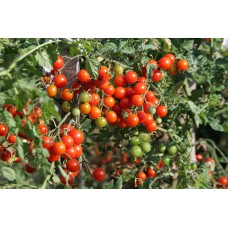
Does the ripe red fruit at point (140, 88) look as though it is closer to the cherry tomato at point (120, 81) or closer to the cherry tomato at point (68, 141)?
the cherry tomato at point (120, 81)

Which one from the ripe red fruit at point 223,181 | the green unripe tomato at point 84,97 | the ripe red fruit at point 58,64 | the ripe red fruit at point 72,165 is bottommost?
the ripe red fruit at point 223,181

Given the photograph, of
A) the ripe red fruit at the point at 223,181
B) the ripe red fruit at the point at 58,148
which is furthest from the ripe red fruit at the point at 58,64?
the ripe red fruit at the point at 223,181

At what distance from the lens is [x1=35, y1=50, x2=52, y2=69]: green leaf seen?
136 cm

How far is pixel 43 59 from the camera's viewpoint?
4.51ft

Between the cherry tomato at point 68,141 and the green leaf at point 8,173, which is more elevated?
the cherry tomato at point 68,141

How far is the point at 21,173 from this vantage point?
292cm

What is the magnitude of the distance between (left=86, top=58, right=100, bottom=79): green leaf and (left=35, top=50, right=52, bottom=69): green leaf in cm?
15

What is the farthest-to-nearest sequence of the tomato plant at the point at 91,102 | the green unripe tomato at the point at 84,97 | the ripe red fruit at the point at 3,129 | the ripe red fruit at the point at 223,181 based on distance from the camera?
the ripe red fruit at the point at 223,181 → the green unripe tomato at the point at 84,97 → the ripe red fruit at the point at 3,129 → the tomato plant at the point at 91,102

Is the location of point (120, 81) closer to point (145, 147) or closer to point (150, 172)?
point (145, 147)

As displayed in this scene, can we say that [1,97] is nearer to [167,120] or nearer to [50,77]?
[50,77]

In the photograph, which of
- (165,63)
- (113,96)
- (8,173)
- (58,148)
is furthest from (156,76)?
(8,173)

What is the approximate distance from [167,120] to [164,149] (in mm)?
145

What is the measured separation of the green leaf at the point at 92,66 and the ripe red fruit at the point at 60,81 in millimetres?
95

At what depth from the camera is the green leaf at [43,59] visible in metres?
1.36
